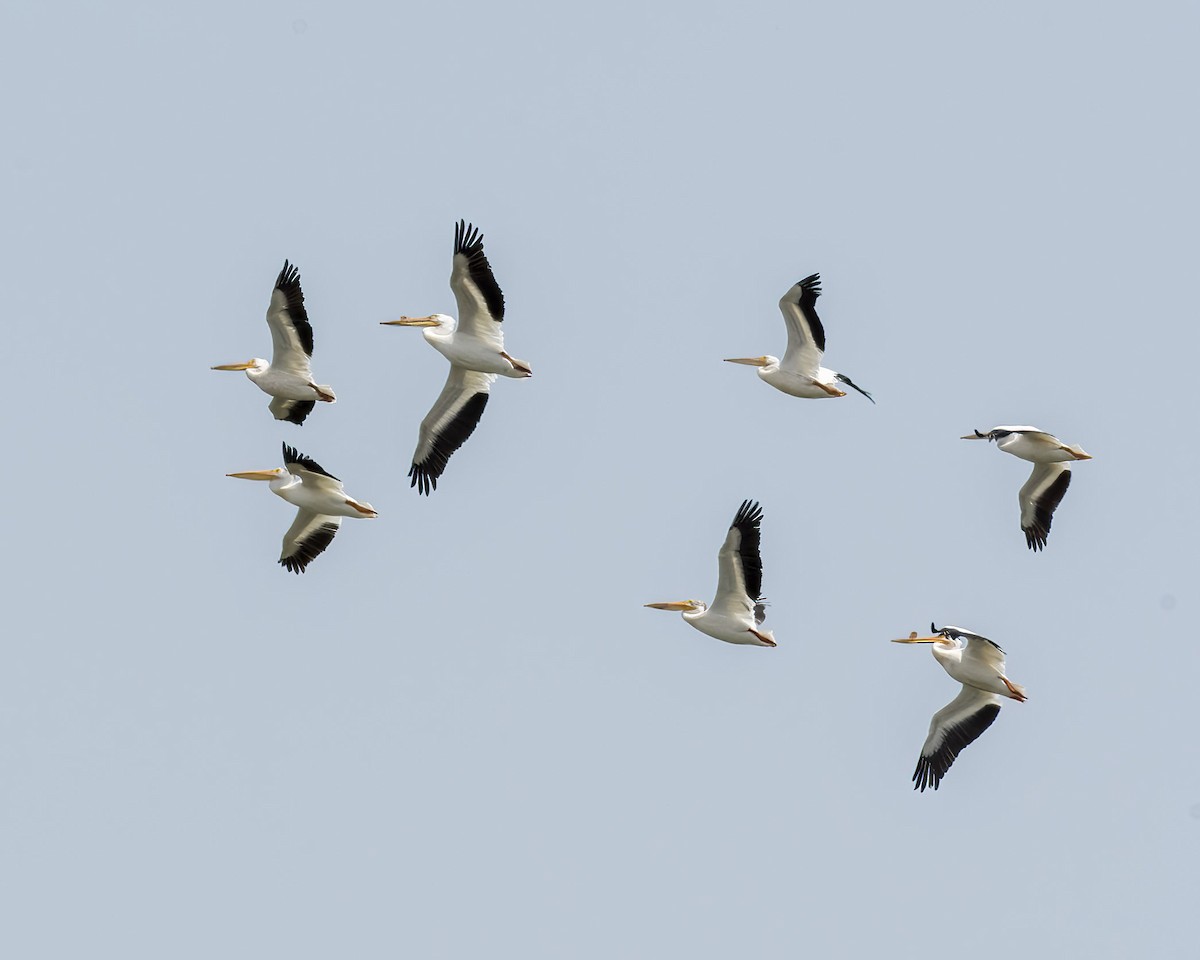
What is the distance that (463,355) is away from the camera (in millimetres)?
23703

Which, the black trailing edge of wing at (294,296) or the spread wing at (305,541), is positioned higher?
the black trailing edge of wing at (294,296)

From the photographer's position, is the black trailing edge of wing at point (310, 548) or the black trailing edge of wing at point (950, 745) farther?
the black trailing edge of wing at point (310, 548)

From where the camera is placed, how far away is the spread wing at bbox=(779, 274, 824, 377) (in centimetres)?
2372

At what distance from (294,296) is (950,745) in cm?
827

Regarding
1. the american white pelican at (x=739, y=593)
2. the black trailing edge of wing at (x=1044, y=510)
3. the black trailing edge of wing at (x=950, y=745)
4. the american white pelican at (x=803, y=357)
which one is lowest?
the black trailing edge of wing at (x=950, y=745)

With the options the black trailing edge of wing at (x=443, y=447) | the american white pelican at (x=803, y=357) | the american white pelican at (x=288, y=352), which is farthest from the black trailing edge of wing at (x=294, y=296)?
the american white pelican at (x=803, y=357)

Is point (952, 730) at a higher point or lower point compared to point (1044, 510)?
lower

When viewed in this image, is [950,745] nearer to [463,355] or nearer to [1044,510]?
[1044,510]

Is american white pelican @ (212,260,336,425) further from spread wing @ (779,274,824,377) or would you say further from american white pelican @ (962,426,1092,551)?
american white pelican @ (962,426,1092,551)

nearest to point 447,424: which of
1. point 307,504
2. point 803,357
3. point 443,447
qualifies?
point 443,447

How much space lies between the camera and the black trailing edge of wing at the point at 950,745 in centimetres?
2420

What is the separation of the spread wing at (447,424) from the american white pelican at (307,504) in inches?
39.0

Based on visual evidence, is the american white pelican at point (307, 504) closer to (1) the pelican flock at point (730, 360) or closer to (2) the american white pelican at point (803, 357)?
(1) the pelican flock at point (730, 360)

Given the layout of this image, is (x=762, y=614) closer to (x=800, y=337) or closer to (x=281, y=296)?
(x=800, y=337)
